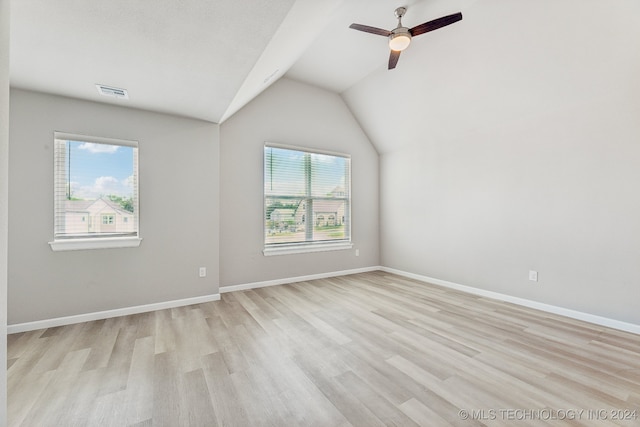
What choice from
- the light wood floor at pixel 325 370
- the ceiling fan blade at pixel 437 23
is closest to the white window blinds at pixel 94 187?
the light wood floor at pixel 325 370

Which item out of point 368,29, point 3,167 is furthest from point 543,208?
point 3,167

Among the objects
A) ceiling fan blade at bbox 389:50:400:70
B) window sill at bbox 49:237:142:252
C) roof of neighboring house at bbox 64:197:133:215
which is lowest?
window sill at bbox 49:237:142:252

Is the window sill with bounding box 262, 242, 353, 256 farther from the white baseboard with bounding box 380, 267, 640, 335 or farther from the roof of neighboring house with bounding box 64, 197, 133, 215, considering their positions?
the roof of neighboring house with bounding box 64, 197, 133, 215

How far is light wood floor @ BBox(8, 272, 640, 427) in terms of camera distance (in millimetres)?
1576

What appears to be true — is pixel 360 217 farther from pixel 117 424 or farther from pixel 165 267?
pixel 117 424

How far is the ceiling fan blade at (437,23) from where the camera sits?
2.45 metres

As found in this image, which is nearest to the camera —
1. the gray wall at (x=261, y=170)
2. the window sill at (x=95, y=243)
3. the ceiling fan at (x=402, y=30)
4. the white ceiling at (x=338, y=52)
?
the white ceiling at (x=338, y=52)

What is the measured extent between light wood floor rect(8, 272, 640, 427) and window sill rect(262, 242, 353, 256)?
1.26m

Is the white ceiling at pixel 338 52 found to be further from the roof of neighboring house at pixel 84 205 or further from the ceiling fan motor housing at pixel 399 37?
the roof of neighboring house at pixel 84 205

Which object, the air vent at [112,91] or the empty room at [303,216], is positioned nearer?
the empty room at [303,216]

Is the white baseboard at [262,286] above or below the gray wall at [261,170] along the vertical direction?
below

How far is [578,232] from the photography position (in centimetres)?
301

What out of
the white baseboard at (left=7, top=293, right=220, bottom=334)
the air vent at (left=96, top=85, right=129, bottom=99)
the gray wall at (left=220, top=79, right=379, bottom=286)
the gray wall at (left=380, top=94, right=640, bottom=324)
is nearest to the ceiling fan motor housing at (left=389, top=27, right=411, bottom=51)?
the gray wall at (left=380, top=94, right=640, bottom=324)

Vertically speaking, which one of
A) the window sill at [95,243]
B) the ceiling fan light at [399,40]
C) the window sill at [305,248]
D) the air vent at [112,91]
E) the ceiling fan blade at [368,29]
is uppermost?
Result: the ceiling fan blade at [368,29]
